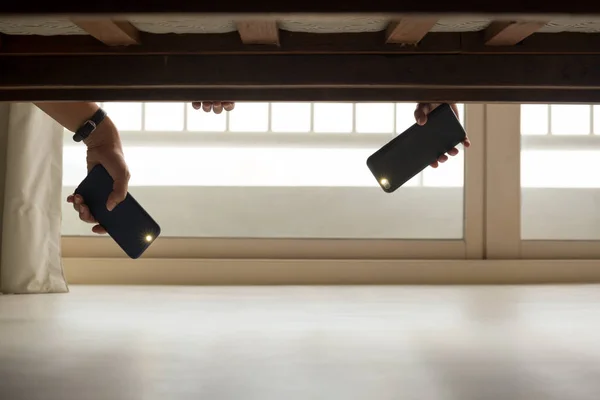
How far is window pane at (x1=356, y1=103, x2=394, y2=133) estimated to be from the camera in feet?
8.82

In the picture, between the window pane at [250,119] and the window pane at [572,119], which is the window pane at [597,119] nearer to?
the window pane at [572,119]

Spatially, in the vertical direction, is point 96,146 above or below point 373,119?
below

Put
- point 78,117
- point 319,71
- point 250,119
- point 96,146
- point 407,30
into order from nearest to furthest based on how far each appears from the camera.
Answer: point 407,30, point 319,71, point 78,117, point 96,146, point 250,119

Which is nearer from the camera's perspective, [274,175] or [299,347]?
[299,347]

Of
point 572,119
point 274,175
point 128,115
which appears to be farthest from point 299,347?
point 572,119

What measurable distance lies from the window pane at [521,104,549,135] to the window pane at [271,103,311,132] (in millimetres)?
842

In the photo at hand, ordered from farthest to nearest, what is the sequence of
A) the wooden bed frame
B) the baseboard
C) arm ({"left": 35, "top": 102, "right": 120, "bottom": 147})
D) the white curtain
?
the baseboard → the white curtain → arm ({"left": 35, "top": 102, "right": 120, "bottom": 147}) → the wooden bed frame

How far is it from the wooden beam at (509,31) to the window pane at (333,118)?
6.39 feet

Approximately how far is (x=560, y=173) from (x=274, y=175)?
1102mm

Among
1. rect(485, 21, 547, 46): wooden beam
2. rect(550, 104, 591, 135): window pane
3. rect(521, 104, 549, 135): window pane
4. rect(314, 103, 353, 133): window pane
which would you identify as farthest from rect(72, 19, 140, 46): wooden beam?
rect(550, 104, 591, 135): window pane
